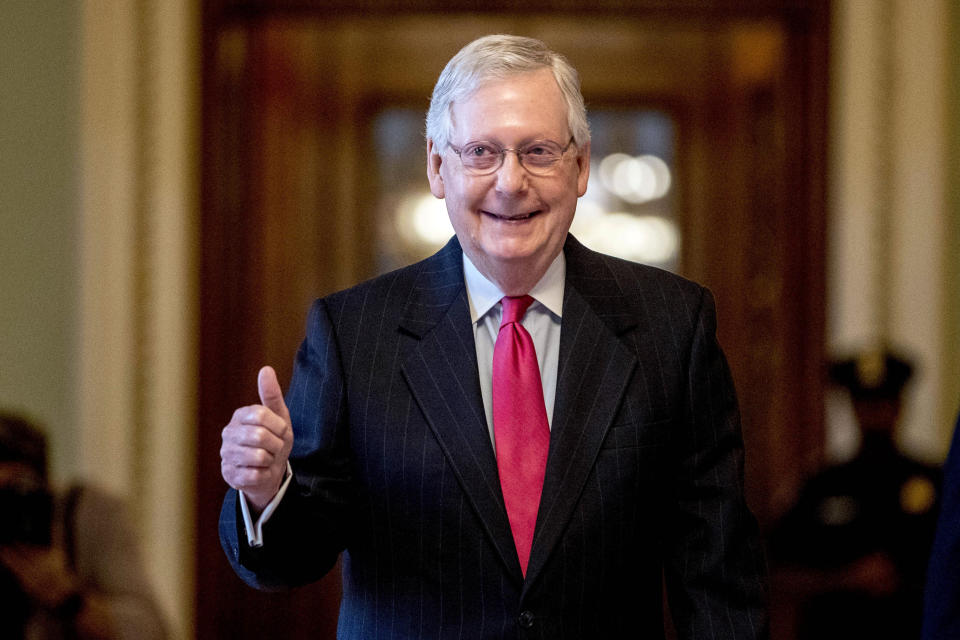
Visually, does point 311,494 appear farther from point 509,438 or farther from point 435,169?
point 435,169

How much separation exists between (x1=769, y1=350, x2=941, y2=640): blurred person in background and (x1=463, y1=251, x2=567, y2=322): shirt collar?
Result: 241 cm

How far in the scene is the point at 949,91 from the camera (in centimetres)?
458

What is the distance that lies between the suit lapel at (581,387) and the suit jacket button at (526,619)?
0.04 metres

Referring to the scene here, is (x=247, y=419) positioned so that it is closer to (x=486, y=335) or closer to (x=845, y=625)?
(x=486, y=335)

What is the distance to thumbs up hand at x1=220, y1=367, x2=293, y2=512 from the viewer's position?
1.55 meters

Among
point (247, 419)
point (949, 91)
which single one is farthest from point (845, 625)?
point (247, 419)

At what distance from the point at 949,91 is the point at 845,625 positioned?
6.63 feet

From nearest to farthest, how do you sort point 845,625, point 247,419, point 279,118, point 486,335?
point 247,419, point 486,335, point 845,625, point 279,118

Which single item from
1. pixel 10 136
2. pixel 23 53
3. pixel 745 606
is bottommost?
pixel 745 606

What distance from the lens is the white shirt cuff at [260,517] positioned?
162 cm

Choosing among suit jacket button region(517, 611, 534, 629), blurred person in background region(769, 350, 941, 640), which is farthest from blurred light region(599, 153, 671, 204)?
suit jacket button region(517, 611, 534, 629)

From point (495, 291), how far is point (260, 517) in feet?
1.53

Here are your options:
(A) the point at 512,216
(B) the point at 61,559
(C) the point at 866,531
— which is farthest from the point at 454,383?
(C) the point at 866,531

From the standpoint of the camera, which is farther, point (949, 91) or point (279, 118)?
point (279, 118)
